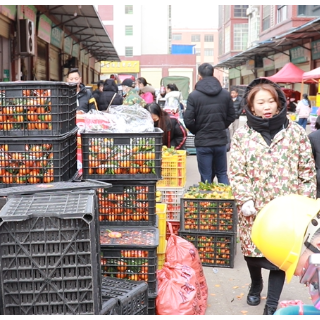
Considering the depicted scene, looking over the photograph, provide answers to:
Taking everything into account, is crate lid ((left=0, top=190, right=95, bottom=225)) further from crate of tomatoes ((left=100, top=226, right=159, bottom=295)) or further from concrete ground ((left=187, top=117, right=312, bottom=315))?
concrete ground ((left=187, top=117, right=312, bottom=315))

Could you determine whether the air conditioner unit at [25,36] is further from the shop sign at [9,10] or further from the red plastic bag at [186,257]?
the red plastic bag at [186,257]

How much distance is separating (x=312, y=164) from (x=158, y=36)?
2365 inches

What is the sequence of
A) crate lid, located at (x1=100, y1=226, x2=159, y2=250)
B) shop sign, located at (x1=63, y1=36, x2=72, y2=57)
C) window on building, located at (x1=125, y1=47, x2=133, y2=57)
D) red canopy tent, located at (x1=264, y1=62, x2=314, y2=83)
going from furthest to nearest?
window on building, located at (x1=125, y1=47, x2=133, y2=57) → red canopy tent, located at (x1=264, y1=62, x2=314, y2=83) → shop sign, located at (x1=63, y1=36, x2=72, y2=57) → crate lid, located at (x1=100, y1=226, x2=159, y2=250)

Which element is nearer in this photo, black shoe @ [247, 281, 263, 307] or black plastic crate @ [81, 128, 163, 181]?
black plastic crate @ [81, 128, 163, 181]

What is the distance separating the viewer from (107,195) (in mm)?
3770

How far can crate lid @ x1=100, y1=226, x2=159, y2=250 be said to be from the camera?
136 inches

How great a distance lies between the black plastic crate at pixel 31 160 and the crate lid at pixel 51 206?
0.66 meters

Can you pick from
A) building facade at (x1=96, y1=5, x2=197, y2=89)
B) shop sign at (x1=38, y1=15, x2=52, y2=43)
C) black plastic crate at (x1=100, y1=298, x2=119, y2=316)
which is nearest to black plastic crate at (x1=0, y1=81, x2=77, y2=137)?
black plastic crate at (x1=100, y1=298, x2=119, y2=316)

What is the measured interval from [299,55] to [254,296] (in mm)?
23286

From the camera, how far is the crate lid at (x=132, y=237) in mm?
3449

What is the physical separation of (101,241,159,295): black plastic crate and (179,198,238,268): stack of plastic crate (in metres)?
1.91

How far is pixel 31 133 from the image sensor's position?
3.37 m

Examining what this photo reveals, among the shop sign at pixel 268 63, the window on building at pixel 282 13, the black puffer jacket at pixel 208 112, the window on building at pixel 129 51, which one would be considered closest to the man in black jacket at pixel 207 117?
the black puffer jacket at pixel 208 112

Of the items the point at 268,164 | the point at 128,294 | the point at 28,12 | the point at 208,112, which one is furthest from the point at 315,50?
the point at 128,294
